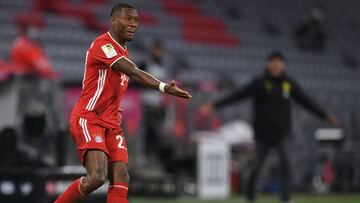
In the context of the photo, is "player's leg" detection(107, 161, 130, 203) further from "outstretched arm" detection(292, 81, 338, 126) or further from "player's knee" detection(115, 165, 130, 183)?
"outstretched arm" detection(292, 81, 338, 126)

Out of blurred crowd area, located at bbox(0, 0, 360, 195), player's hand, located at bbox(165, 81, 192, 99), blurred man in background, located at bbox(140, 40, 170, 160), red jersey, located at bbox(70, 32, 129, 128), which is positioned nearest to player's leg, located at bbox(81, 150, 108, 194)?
red jersey, located at bbox(70, 32, 129, 128)

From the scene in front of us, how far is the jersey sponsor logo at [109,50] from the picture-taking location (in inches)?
275

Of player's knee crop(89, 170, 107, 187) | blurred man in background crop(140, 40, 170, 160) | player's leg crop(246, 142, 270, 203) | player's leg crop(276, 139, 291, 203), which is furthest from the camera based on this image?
blurred man in background crop(140, 40, 170, 160)

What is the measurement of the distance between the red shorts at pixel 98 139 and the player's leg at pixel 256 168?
14.5 ft

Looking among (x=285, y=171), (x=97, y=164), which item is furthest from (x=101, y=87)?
(x=285, y=171)

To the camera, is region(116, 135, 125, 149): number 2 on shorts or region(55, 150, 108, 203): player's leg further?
region(116, 135, 125, 149): number 2 on shorts

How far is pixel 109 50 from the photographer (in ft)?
23.0

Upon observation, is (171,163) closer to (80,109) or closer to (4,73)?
(4,73)

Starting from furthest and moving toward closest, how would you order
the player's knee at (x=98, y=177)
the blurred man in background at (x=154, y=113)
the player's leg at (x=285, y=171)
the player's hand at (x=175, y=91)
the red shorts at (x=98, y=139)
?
1. the blurred man in background at (x=154, y=113)
2. the player's leg at (x=285, y=171)
3. the red shorts at (x=98, y=139)
4. the player's knee at (x=98, y=177)
5. the player's hand at (x=175, y=91)

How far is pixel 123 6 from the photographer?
23.2 ft

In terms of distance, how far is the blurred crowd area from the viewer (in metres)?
11.5

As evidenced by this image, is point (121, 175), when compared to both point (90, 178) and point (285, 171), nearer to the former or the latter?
point (90, 178)

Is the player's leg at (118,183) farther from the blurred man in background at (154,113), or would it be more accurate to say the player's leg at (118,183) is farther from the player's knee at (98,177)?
the blurred man in background at (154,113)

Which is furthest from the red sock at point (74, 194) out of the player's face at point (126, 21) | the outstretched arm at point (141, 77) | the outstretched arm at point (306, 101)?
the outstretched arm at point (306, 101)
